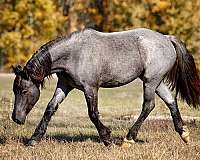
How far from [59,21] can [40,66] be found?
35.9 meters

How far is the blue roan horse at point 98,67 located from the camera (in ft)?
30.7

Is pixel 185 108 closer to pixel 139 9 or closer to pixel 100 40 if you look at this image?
pixel 100 40

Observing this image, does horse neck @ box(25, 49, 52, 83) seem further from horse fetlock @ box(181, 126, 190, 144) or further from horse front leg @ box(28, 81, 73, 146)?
horse fetlock @ box(181, 126, 190, 144)

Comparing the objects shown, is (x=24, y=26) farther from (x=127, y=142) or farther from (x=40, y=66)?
(x=127, y=142)

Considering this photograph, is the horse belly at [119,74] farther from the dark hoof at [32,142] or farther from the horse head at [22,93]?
the dark hoof at [32,142]

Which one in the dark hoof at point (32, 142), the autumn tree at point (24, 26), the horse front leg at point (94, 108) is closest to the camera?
the horse front leg at point (94, 108)

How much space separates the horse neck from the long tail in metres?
2.26

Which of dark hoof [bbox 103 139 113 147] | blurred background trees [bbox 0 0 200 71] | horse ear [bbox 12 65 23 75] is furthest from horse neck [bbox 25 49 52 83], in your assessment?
blurred background trees [bbox 0 0 200 71]

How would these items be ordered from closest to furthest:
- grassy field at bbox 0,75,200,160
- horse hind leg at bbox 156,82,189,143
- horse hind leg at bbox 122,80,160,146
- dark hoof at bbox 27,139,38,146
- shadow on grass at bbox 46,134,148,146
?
grassy field at bbox 0,75,200,160 → dark hoof at bbox 27,139,38,146 → horse hind leg at bbox 122,80,160,146 → shadow on grass at bbox 46,134,148,146 → horse hind leg at bbox 156,82,189,143

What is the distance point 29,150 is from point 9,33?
34.3m

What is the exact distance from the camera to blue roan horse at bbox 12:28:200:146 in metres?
9.37

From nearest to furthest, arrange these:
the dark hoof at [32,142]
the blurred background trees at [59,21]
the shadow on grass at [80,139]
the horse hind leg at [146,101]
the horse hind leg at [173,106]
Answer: the dark hoof at [32,142], the horse hind leg at [146,101], the shadow on grass at [80,139], the horse hind leg at [173,106], the blurred background trees at [59,21]

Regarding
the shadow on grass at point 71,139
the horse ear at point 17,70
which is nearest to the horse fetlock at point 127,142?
the shadow on grass at point 71,139

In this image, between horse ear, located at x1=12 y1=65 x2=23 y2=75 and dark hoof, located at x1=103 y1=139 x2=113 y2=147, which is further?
dark hoof, located at x1=103 y1=139 x2=113 y2=147
